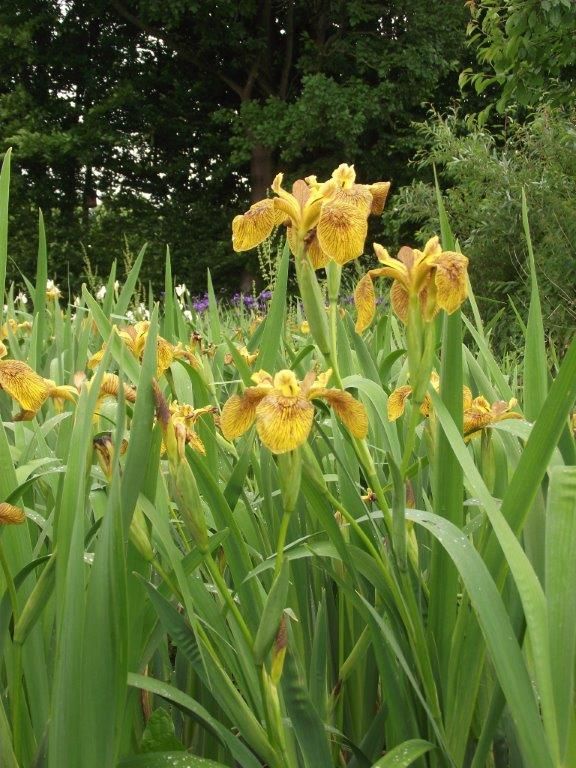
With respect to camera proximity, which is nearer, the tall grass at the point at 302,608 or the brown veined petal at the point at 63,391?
the tall grass at the point at 302,608

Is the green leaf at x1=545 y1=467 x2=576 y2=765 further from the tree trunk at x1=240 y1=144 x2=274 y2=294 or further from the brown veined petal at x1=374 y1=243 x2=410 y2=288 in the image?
the tree trunk at x1=240 y1=144 x2=274 y2=294

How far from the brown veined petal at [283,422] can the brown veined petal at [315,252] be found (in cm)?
15

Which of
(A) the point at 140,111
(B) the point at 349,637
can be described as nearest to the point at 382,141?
(A) the point at 140,111

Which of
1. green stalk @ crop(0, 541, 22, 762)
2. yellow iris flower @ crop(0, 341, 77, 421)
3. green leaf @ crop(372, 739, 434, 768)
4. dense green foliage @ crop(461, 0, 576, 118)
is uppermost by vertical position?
dense green foliage @ crop(461, 0, 576, 118)

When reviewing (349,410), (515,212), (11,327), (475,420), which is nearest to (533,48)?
(515,212)

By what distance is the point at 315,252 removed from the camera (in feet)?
1.94

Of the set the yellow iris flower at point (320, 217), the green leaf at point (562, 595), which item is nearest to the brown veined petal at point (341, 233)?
the yellow iris flower at point (320, 217)

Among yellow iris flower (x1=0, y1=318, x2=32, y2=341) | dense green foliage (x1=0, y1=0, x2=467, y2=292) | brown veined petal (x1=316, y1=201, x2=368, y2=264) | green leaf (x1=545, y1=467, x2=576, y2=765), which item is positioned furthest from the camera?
dense green foliage (x1=0, y1=0, x2=467, y2=292)

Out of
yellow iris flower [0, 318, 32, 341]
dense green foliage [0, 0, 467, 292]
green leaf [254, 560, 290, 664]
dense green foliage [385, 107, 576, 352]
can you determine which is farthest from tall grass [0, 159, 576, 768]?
dense green foliage [0, 0, 467, 292]

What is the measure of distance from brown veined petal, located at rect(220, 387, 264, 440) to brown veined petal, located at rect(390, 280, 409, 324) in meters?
0.14

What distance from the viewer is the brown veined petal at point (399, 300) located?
1.93ft

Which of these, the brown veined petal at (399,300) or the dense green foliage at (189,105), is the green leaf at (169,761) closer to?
the brown veined petal at (399,300)

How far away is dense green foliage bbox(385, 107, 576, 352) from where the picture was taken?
3.96 metres

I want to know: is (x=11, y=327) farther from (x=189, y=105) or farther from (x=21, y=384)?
(x=189, y=105)
